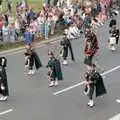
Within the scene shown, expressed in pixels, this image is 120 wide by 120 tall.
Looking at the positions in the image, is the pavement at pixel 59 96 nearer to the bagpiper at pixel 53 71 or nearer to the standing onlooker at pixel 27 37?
the bagpiper at pixel 53 71

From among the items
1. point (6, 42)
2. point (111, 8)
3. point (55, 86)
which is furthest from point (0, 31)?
point (111, 8)

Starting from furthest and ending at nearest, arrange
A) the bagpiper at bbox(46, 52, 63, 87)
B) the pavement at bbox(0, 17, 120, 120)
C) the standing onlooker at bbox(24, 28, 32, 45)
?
1. the standing onlooker at bbox(24, 28, 32, 45)
2. the bagpiper at bbox(46, 52, 63, 87)
3. the pavement at bbox(0, 17, 120, 120)

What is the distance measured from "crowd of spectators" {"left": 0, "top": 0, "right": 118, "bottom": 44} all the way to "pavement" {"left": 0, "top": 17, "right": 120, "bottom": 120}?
258 cm

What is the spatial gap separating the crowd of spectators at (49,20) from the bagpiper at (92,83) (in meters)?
9.57

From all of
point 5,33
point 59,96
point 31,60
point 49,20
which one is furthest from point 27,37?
point 59,96

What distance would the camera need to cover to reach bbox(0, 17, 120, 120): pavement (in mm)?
18719

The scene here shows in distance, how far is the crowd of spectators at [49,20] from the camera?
2953cm

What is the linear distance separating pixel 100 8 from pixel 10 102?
21128 mm

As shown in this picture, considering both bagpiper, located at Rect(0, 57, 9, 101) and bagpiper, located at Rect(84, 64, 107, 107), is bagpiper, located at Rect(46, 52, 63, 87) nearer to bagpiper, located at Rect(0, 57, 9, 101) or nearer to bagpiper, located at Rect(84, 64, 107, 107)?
bagpiper, located at Rect(0, 57, 9, 101)

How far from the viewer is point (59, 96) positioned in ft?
68.1

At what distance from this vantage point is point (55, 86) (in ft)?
72.3

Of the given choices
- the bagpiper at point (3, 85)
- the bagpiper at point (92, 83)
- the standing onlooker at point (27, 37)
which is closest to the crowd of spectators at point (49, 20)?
the standing onlooker at point (27, 37)

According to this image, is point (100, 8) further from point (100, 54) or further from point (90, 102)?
point (90, 102)

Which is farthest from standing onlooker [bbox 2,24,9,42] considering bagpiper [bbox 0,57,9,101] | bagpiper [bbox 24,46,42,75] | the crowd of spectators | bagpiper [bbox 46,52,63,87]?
bagpiper [bbox 0,57,9,101]
